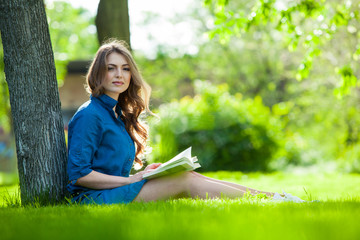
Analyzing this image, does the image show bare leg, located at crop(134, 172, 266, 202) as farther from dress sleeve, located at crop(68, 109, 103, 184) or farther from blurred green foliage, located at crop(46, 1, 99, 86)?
blurred green foliage, located at crop(46, 1, 99, 86)

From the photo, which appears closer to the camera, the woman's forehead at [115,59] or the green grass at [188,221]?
the green grass at [188,221]

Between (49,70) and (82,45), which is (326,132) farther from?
(82,45)

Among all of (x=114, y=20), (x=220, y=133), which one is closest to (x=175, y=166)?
(x=114, y=20)

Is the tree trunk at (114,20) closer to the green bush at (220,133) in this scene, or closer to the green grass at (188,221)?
the green grass at (188,221)

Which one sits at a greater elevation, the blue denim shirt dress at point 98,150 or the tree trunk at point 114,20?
the tree trunk at point 114,20

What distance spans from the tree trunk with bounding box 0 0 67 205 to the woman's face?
0.60 metres

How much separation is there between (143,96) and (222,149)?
6.34 metres

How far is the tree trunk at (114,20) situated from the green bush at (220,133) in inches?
156

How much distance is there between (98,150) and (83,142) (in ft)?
0.76

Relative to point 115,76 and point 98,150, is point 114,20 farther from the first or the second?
point 98,150

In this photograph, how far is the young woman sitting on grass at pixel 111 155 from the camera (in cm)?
373

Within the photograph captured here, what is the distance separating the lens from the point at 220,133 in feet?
35.5

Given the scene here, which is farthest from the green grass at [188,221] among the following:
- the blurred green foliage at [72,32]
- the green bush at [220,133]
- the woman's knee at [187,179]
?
the blurred green foliage at [72,32]

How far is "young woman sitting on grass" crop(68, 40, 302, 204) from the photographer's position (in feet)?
12.2
